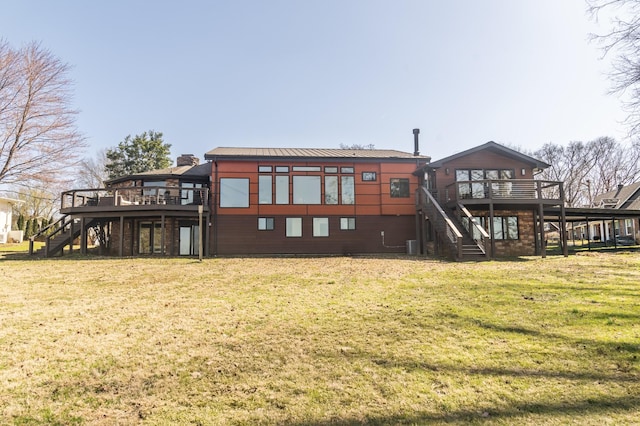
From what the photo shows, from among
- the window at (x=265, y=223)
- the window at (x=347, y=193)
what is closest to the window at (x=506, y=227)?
the window at (x=347, y=193)

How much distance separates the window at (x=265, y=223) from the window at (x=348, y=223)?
12.5 ft

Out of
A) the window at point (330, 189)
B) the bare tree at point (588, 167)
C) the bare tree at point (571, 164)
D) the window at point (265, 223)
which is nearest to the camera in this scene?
the window at point (265, 223)

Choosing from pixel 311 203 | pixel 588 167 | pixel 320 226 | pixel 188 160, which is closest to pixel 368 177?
pixel 311 203

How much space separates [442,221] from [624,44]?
28.3 ft

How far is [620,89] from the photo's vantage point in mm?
8789

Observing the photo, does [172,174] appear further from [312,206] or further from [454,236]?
[454,236]

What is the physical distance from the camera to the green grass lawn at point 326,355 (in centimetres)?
286

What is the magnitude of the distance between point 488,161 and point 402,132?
277 inches

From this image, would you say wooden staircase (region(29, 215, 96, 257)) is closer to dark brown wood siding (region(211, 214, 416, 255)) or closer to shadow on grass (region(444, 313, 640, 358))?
dark brown wood siding (region(211, 214, 416, 255))

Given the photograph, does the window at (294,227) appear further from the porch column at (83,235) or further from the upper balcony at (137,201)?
the porch column at (83,235)

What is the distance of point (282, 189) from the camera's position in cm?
1877

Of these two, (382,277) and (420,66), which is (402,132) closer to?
(420,66)

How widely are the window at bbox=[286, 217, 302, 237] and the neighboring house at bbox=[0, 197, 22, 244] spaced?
2620cm

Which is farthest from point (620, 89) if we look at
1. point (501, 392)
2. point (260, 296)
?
point (260, 296)
